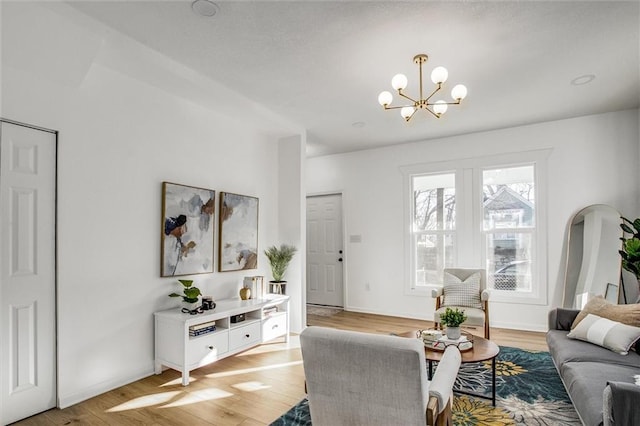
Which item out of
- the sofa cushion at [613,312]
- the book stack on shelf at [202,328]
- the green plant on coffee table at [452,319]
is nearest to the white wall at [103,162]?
the book stack on shelf at [202,328]

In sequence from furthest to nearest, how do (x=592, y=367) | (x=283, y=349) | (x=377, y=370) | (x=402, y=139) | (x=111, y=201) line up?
(x=402, y=139) < (x=283, y=349) < (x=111, y=201) < (x=592, y=367) < (x=377, y=370)

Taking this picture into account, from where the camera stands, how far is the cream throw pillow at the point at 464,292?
4.12m

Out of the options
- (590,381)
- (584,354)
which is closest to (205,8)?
(590,381)

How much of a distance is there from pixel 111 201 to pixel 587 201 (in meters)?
5.28

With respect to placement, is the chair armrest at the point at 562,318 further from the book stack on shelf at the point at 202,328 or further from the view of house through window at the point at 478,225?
the book stack on shelf at the point at 202,328

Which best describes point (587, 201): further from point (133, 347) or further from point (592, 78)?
point (133, 347)

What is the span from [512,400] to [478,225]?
9.03ft

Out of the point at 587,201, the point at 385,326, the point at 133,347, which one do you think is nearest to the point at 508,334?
the point at 385,326

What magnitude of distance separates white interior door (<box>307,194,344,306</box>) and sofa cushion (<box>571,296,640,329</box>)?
→ 12.1 ft

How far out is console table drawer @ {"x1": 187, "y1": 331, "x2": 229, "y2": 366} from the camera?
3082 millimetres

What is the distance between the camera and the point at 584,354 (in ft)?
8.09

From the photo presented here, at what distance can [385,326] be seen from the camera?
16.3 feet

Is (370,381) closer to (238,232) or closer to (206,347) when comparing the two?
(206,347)

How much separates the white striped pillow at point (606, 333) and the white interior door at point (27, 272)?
157 inches
